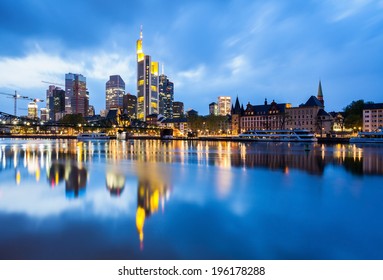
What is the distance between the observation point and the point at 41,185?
58.1ft

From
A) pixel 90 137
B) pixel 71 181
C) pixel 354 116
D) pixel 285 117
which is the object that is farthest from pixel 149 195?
pixel 285 117

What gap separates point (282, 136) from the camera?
11131 cm

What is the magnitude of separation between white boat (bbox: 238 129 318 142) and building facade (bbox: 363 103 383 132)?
29662mm

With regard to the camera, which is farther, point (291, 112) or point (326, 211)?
point (291, 112)

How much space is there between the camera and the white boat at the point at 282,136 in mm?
103375

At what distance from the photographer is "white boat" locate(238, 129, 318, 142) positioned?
103m

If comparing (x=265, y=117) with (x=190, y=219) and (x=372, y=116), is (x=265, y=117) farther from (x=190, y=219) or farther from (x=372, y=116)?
(x=190, y=219)

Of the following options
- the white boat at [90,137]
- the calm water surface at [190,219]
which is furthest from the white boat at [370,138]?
the white boat at [90,137]

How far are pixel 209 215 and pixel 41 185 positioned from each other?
10903 millimetres

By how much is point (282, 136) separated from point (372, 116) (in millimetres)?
42977

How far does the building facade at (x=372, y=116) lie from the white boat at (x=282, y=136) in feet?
97.3

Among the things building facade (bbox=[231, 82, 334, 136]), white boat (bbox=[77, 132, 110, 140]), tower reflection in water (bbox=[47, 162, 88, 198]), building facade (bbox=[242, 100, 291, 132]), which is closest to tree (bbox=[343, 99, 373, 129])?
building facade (bbox=[231, 82, 334, 136])

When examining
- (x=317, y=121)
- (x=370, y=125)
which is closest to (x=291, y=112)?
(x=317, y=121)
